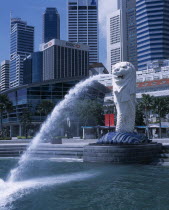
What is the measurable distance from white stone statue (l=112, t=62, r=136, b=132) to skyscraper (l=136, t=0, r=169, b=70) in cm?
13796

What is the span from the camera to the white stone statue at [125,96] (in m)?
25.7

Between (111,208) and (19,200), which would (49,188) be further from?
(111,208)

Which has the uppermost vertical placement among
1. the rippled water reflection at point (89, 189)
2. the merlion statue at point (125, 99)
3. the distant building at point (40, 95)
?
the distant building at point (40, 95)

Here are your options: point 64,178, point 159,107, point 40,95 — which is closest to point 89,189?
point 64,178

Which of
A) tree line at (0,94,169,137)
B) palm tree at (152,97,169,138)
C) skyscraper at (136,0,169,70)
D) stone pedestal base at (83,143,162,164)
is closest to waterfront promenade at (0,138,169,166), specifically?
stone pedestal base at (83,143,162,164)

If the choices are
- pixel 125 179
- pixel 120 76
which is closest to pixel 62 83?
pixel 120 76

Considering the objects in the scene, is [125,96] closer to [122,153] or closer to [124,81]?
[124,81]

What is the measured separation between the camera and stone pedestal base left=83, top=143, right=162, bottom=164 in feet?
75.4

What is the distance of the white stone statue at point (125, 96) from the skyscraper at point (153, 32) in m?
138

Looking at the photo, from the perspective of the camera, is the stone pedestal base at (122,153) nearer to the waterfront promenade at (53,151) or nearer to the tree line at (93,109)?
the waterfront promenade at (53,151)

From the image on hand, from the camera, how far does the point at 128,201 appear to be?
41.2 ft

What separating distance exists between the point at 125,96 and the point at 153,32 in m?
143

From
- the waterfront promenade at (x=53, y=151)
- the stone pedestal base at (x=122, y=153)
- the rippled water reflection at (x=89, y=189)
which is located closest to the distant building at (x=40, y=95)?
the waterfront promenade at (x=53, y=151)

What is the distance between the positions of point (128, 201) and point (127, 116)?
13.7 metres
